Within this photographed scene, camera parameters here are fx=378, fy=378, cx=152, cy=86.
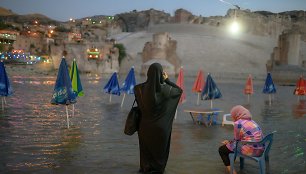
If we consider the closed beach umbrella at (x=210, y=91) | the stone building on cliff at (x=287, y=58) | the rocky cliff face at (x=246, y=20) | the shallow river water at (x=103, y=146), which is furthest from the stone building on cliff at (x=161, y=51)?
the shallow river water at (x=103, y=146)

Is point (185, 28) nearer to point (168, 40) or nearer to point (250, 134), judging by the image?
point (168, 40)

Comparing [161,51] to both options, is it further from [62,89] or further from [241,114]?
[241,114]

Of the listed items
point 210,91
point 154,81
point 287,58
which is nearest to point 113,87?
point 210,91

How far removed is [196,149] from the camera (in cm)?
844

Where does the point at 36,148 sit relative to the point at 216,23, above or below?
below

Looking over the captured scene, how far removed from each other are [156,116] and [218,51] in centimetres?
7622

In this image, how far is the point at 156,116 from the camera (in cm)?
566

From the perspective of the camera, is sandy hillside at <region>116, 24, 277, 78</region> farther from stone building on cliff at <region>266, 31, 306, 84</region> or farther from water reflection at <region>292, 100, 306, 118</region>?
water reflection at <region>292, 100, 306, 118</region>

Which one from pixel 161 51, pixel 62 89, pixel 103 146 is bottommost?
pixel 103 146

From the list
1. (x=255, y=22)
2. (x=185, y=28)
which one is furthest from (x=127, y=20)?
(x=255, y=22)

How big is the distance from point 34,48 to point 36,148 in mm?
67376

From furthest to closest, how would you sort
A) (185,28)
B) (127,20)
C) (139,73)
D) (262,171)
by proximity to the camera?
(127,20) → (185,28) → (139,73) → (262,171)

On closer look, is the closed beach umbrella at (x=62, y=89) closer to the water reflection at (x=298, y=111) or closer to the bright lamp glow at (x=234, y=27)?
the water reflection at (x=298, y=111)

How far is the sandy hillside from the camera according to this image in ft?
233
